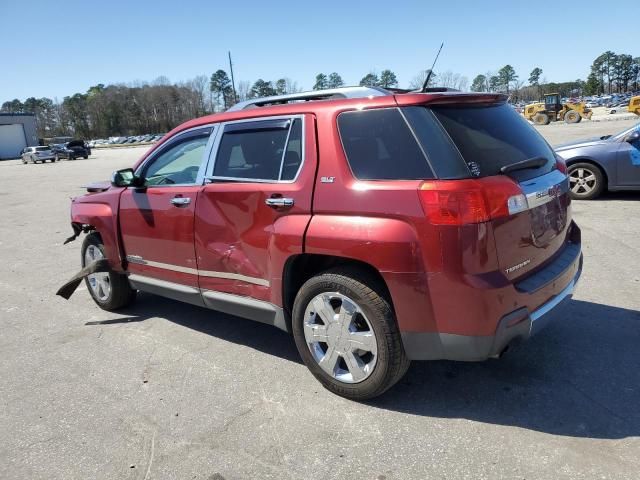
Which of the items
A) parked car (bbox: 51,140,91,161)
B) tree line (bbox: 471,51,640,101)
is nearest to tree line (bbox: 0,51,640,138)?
tree line (bbox: 471,51,640,101)

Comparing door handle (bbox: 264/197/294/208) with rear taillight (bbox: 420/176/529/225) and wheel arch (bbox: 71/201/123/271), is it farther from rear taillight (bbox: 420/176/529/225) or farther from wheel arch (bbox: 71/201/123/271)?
wheel arch (bbox: 71/201/123/271)

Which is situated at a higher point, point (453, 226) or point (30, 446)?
point (453, 226)

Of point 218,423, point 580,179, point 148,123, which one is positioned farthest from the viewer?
point 148,123

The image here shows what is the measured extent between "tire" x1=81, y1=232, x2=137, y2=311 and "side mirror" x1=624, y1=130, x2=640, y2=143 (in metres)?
8.19

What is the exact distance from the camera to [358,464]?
259 cm

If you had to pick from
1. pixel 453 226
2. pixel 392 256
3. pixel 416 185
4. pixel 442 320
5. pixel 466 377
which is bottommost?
pixel 466 377

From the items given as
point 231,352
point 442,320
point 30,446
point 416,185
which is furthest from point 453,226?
point 30,446

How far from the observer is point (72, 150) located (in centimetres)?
4503

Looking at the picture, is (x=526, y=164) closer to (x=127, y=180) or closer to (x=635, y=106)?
(x=127, y=180)

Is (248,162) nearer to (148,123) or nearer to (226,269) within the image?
(226,269)

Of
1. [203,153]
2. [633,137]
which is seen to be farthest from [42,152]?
[203,153]

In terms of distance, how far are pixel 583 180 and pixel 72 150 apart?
45933mm

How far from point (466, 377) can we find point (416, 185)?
4.90 feet

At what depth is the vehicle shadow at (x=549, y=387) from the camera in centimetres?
283
